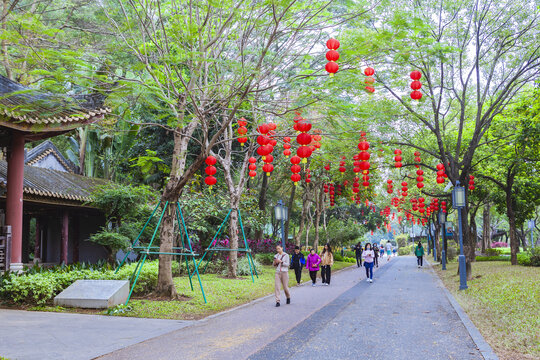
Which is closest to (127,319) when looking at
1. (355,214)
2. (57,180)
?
(57,180)

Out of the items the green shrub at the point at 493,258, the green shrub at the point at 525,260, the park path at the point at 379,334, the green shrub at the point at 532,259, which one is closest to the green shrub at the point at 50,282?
the park path at the point at 379,334

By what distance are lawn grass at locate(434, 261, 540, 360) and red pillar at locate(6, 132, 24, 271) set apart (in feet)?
38.4

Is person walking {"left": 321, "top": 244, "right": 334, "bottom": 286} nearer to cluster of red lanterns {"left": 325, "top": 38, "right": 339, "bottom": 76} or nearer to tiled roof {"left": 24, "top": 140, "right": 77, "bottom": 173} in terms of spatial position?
cluster of red lanterns {"left": 325, "top": 38, "right": 339, "bottom": 76}

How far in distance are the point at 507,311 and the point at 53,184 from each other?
15.7m

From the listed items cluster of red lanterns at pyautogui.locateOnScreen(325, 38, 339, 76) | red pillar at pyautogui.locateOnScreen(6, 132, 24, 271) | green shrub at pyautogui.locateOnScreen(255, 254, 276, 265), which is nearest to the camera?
cluster of red lanterns at pyautogui.locateOnScreen(325, 38, 339, 76)

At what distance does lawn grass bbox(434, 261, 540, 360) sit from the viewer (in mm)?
7090

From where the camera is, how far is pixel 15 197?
496 inches

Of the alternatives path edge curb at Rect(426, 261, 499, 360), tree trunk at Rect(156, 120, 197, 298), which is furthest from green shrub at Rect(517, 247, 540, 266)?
tree trunk at Rect(156, 120, 197, 298)

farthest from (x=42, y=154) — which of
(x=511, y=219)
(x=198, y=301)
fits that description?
(x=511, y=219)

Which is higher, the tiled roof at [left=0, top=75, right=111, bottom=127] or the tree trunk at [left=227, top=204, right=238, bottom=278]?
the tiled roof at [left=0, top=75, right=111, bottom=127]

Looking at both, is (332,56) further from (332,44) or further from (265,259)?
(265,259)

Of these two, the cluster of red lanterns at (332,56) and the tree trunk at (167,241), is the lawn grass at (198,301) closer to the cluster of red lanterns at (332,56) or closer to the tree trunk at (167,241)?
the tree trunk at (167,241)

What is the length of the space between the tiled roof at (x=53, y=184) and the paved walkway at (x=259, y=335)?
236 inches

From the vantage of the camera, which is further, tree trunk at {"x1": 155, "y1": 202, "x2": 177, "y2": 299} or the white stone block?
tree trunk at {"x1": 155, "y1": 202, "x2": 177, "y2": 299}
